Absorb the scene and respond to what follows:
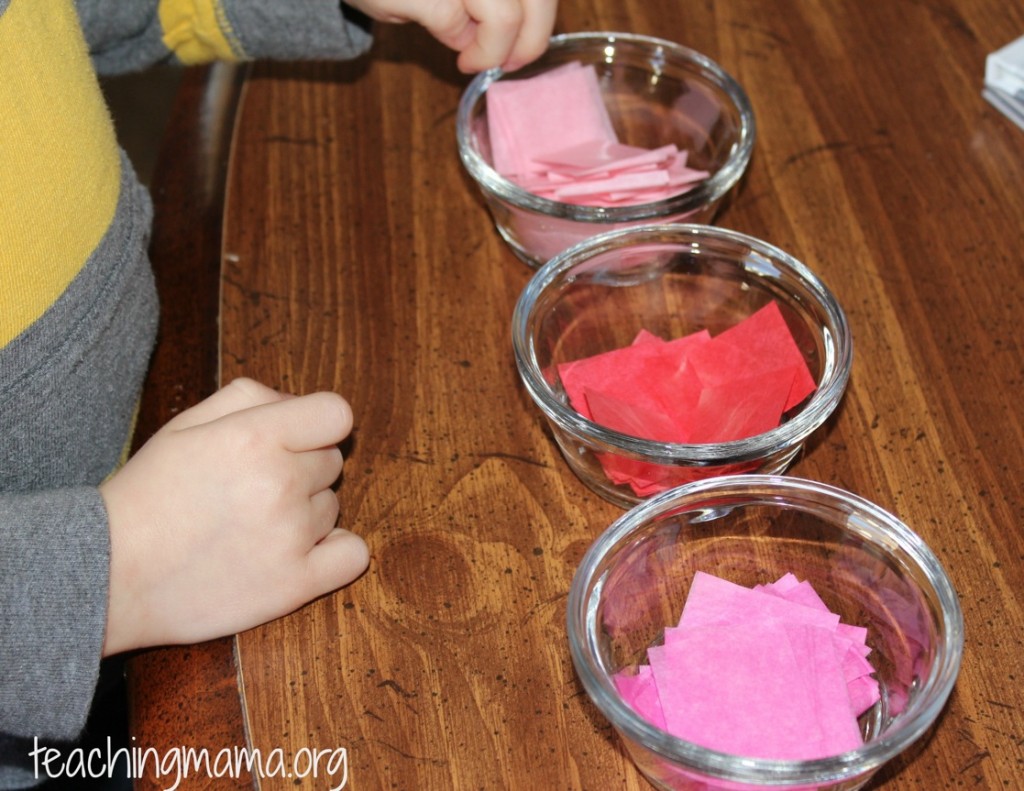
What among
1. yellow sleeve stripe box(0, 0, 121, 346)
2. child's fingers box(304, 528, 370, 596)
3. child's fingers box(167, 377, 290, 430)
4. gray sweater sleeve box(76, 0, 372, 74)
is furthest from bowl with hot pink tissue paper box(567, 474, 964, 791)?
gray sweater sleeve box(76, 0, 372, 74)

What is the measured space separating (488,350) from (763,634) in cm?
28

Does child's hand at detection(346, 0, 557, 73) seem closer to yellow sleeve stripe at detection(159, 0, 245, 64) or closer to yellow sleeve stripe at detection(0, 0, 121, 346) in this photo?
yellow sleeve stripe at detection(159, 0, 245, 64)

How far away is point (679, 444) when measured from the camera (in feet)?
2.10

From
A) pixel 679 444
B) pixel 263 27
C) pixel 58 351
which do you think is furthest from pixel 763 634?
pixel 263 27

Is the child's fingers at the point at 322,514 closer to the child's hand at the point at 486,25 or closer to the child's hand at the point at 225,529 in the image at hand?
the child's hand at the point at 225,529

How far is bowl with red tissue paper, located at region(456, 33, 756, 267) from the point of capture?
796 millimetres

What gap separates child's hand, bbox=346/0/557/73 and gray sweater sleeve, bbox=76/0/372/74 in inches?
2.2

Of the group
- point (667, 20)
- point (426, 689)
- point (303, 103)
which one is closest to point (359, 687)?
point (426, 689)

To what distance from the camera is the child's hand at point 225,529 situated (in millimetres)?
635

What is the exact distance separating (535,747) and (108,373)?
388 millimetres

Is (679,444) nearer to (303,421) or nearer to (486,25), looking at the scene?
(303,421)

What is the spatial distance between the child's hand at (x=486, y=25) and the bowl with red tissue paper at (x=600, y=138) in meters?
0.02

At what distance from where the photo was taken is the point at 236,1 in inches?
37.0

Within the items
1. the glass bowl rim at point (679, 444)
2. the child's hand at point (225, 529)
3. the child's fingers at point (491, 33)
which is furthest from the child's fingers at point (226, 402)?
the child's fingers at point (491, 33)
